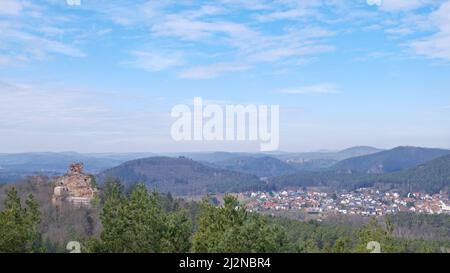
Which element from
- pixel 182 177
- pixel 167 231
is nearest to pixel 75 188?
pixel 167 231

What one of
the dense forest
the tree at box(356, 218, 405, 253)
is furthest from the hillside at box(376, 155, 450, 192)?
the dense forest

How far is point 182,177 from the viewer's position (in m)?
189

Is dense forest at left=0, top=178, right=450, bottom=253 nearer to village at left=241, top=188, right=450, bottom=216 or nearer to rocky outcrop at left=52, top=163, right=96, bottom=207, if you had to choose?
rocky outcrop at left=52, top=163, right=96, bottom=207

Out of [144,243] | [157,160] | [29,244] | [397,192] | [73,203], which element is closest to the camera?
[144,243]

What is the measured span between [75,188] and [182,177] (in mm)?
119155

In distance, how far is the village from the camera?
131m

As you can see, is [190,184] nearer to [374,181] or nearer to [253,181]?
[253,181]

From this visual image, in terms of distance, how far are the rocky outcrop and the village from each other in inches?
2332

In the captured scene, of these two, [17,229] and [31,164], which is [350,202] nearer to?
[31,164]
